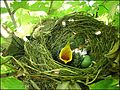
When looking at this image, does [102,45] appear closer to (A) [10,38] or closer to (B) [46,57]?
(B) [46,57]

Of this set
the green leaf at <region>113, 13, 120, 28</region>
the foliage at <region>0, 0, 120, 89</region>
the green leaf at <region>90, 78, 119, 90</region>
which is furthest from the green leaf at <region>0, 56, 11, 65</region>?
the green leaf at <region>113, 13, 120, 28</region>

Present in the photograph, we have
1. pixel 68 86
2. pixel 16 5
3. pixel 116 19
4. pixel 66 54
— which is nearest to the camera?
pixel 68 86

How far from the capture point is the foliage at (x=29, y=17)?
1.13 metres

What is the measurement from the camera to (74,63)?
1195 mm

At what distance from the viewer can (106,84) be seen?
1.10 meters

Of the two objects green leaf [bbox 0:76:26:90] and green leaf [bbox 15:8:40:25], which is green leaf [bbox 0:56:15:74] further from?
green leaf [bbox 15:8:40:25]

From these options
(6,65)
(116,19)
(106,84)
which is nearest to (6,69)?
(6,65)

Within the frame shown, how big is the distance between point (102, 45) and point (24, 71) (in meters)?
0.27

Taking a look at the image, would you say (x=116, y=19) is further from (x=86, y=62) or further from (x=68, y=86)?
(x=68, y=86)

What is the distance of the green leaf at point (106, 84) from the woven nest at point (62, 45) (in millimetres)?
26

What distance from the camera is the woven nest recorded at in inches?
44.6

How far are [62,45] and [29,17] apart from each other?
1.32 ft

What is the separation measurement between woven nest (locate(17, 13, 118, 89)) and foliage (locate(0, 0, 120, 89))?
0.04 meters

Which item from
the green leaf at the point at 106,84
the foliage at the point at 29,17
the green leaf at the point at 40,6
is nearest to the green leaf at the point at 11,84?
the foliage at the point at 29,17
